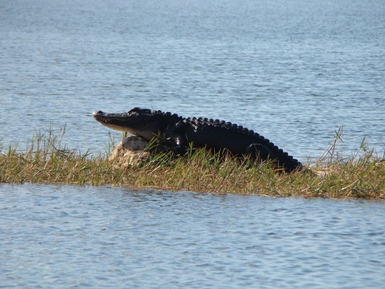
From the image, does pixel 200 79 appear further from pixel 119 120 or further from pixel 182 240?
pixel 182 240

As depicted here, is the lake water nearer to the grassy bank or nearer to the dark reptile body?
the grassy bank

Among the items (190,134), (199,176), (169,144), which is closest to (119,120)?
(169,144)

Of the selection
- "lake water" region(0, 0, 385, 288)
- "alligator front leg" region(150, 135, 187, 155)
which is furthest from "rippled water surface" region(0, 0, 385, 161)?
"alligator front leg" region(150, 135, 187, 155)

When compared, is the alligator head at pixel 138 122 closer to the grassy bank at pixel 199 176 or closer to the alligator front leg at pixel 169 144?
the alligator front leg at pixel 169 144

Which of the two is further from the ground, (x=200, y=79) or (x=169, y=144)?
(x=200, y=79)

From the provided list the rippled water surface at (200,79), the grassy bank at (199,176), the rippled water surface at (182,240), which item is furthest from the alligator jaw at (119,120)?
the rippled water surface at (200,79)

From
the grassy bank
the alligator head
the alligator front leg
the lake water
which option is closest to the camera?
the lake water

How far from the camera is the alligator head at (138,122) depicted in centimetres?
1046

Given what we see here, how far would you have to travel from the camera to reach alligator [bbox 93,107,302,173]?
34.2 feet

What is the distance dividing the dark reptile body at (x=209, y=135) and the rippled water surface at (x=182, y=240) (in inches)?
51.8

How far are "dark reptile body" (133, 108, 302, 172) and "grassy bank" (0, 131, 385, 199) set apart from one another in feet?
0.71

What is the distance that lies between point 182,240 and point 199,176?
6.27 ft

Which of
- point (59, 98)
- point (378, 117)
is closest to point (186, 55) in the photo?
point (59, 98)

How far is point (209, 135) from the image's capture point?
10.4 metres
